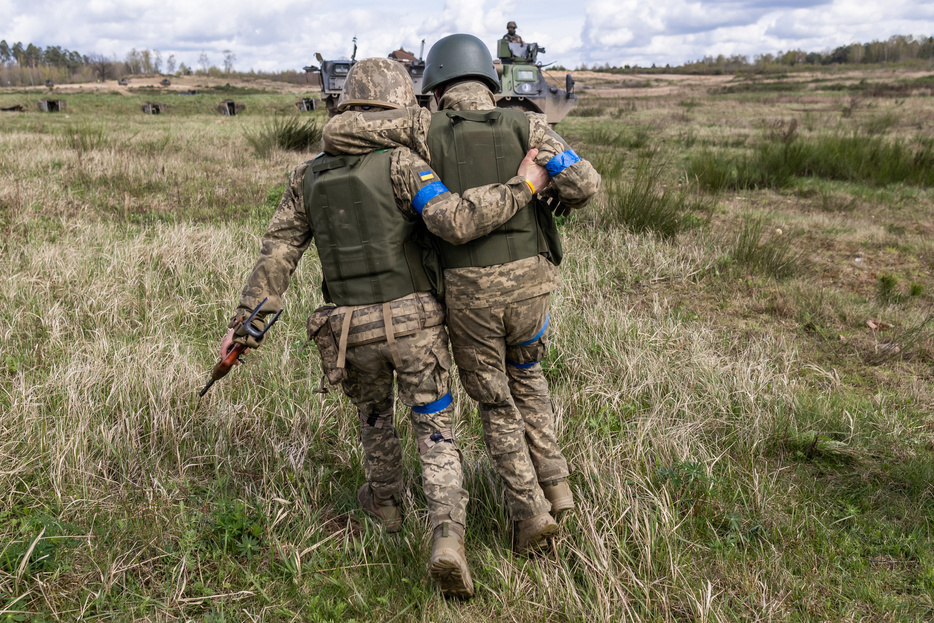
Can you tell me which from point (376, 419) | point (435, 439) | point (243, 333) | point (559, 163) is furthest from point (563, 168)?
point (243, 333)

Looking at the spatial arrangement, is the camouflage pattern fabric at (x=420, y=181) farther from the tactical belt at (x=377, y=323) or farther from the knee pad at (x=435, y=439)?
the knee pad at (x=435, y=439)

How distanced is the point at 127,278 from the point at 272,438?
8.33 feet

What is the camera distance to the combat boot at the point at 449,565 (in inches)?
77.8

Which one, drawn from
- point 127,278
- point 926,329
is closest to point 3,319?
point 127,278

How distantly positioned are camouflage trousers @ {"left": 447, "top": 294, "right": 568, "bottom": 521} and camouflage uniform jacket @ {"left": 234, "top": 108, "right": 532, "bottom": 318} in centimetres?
36

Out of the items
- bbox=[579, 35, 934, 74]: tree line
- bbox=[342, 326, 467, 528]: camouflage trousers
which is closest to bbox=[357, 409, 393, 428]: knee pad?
bbox=[342, 326, 467, 528]: camouflage trousers

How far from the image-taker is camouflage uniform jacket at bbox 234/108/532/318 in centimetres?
207

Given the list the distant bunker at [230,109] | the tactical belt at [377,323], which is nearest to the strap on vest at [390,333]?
the tactical belt at [377,323]

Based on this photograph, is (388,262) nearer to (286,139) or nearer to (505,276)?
(505,276)

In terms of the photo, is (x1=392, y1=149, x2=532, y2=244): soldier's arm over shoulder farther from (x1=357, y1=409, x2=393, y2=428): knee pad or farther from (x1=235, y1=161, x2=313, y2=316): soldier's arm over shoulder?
(x1=357, y1=409, x2=393, y2=428): knee pad

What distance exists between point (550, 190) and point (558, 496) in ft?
4.05

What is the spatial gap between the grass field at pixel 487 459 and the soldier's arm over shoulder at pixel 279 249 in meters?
0.85

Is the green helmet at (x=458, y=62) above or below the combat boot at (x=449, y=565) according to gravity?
above

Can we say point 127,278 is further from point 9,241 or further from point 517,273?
point 517,273
